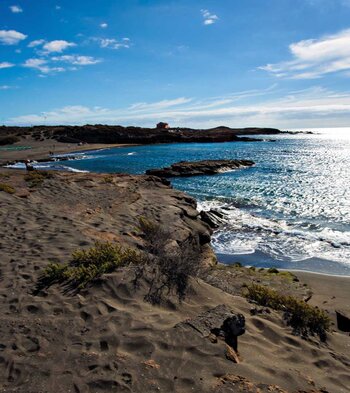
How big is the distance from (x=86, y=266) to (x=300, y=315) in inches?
192

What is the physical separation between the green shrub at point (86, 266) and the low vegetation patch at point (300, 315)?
3.30 m

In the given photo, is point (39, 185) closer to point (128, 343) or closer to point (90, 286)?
point (90, 286)

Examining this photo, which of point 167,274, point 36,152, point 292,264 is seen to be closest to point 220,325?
point 167,274

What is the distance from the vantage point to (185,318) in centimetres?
642

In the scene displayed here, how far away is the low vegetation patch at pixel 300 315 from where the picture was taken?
23.0 ft

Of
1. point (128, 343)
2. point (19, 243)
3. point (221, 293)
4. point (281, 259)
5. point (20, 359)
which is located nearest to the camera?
point (20, 359)

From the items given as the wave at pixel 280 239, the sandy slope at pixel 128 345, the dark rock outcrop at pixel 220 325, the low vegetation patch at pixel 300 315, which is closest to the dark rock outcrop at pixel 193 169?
the wave at pixel 280 239

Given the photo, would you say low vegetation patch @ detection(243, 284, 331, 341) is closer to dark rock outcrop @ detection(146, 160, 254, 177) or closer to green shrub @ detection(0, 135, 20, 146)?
dark rock outcrop @ detection(146, 160, 254, 177)

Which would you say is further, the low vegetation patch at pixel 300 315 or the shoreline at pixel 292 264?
the shoreline at pixel 292 264

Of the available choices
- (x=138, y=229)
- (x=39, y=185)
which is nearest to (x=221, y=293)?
(x=138, y=229)

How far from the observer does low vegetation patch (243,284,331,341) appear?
23.0 ft

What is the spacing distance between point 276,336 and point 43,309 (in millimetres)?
4406

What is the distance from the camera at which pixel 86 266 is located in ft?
27.1

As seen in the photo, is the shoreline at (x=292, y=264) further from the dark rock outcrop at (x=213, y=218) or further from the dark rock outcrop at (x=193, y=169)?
the dark rock outcrop at (x=193, y=169)
